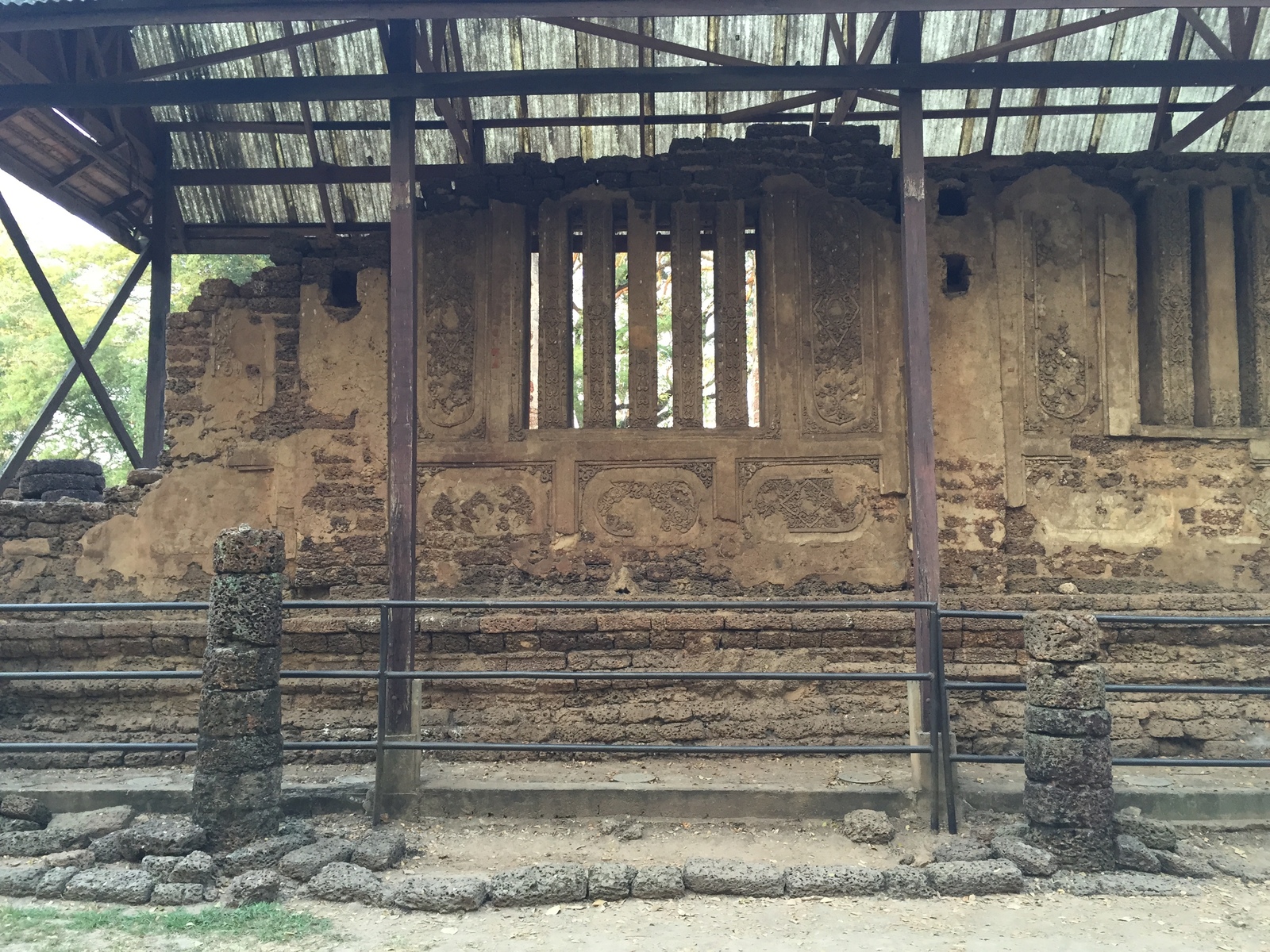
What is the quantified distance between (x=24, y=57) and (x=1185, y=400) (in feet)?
33.3

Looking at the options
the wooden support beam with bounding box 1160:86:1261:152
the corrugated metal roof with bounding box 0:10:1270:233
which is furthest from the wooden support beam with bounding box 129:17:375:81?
the wooden support beam with bounding box 1160:86:1261:152

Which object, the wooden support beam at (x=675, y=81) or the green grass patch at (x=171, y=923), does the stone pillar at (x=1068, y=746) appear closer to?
the green grass patch at (x=171, y=923)

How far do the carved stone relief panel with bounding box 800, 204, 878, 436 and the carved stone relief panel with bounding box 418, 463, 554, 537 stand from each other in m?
2.44

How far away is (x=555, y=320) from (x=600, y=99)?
105 inches

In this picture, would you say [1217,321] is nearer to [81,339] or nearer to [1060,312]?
[1060,312]

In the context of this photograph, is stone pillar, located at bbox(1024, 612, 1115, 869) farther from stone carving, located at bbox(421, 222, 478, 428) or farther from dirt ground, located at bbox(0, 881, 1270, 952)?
stone carving, located at bbox(421, 222, 478, 428)

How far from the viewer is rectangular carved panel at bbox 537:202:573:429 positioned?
873cm

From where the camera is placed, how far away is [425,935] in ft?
13.5

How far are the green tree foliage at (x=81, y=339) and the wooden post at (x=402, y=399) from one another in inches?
529

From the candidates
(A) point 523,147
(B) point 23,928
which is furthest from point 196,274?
(B) point 23,928

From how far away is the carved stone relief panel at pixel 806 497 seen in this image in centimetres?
845

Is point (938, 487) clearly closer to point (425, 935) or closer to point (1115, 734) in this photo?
point (1115, 734)

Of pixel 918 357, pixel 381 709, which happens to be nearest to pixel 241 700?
pixel 381 709

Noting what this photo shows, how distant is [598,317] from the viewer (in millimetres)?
8844
